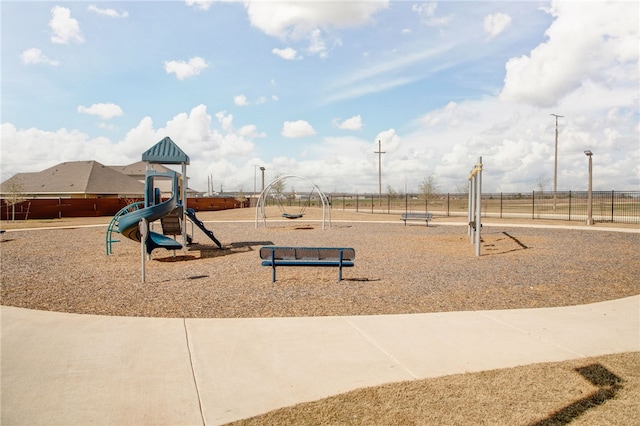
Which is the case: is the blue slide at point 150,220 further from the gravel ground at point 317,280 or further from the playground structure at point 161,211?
the gravel ground at point 317,280

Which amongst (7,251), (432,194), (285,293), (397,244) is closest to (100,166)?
(432,194)

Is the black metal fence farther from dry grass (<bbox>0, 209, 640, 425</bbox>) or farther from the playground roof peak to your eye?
the playground roof peak

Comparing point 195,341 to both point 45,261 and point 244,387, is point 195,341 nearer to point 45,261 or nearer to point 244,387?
point 244,387

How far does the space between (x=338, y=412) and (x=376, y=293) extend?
4.51 metres

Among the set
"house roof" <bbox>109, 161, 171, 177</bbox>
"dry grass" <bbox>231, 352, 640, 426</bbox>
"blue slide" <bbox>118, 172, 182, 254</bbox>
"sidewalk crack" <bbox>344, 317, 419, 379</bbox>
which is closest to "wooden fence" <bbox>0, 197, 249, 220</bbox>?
"house roof" <bbox>109, 161, 171, 177</bbox>

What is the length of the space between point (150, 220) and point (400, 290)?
7680 mm

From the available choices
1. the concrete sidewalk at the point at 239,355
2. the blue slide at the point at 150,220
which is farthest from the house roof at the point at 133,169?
the concrete sidewalk at the point at 239,355

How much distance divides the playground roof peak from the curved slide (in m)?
1.59

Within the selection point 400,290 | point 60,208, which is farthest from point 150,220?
point 60,208

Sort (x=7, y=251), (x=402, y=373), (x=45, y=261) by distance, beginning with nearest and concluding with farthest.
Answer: (x=402, y=373) → (x=45, y=261) → (x=7, y=251)

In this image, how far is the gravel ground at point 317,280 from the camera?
7.16 metres

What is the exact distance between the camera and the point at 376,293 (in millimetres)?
8031

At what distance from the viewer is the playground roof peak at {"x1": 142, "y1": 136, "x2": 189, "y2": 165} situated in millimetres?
14016

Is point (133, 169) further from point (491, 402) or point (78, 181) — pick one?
point (491, 402)
